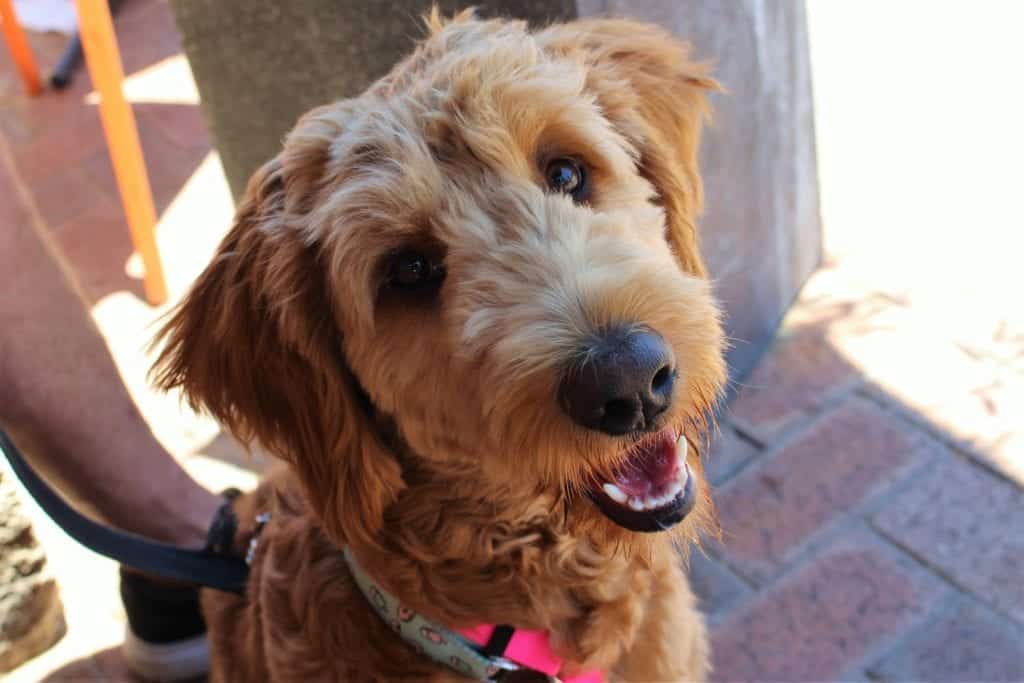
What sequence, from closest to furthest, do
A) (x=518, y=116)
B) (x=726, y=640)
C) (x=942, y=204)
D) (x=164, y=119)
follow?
(x=518, y=116) < (x=726, y=640) < (x=942, y=204) < (x=164, y=119)

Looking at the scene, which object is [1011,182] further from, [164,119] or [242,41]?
[164,119]

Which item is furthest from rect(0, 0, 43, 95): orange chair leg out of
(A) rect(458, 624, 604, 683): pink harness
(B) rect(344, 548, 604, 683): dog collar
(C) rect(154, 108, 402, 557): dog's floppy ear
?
(A) rect(458, 624, 604, 683): pink harness

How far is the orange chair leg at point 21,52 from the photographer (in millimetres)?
4984

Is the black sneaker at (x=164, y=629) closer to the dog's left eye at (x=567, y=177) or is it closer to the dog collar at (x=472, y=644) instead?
the dog collar at (x=472, y=644)

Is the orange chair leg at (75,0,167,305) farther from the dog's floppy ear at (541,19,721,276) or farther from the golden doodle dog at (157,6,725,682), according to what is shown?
the dog's floppy ear at (541,19,721,276)

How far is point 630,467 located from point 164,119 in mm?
4320

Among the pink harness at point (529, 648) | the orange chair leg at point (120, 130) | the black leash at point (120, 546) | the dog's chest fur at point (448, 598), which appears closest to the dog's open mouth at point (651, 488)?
the dog's chest fur at point (448, 598)

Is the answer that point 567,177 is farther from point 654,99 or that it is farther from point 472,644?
point 472,644

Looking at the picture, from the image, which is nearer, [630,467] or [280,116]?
[630,467]

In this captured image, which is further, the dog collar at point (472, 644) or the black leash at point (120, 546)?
the black leash at point (120, 546)

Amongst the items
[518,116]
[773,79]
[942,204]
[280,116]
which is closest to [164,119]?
[280,116]

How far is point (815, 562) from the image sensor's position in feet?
9.59

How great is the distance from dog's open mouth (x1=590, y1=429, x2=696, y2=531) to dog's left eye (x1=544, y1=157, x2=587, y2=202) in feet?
1.56

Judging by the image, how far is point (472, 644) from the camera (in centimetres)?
192
